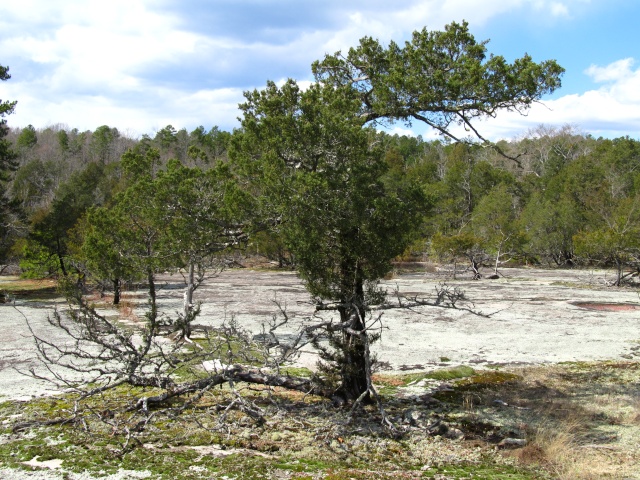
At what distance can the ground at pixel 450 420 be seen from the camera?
263 inches

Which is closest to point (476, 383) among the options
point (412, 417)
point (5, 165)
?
point (412, 417)

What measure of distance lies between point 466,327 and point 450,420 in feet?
35.0

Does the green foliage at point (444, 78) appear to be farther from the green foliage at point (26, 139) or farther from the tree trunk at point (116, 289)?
the green foliage at point (26, 139)

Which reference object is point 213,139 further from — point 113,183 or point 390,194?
point 390,194

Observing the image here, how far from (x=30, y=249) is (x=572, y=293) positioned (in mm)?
29424

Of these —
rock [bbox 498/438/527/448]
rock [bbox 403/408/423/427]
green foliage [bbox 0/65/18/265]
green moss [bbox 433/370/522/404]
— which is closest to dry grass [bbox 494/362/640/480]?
rock [bbox 498/438/527/448]

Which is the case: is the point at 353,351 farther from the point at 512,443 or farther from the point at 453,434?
the point at 512,443

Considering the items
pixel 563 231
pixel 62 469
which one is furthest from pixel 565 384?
pixel 563 231

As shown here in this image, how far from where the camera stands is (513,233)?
45375 millimetres

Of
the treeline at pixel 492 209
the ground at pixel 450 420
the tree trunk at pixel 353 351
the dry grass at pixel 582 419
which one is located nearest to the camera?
the ground at pixel 450 420

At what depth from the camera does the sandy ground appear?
13734 mm

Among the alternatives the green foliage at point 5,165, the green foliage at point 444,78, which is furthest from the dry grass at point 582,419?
the green foliage at point 5,165

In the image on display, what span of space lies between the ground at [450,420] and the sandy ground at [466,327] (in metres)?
0.08

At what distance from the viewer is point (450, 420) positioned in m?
8.78
